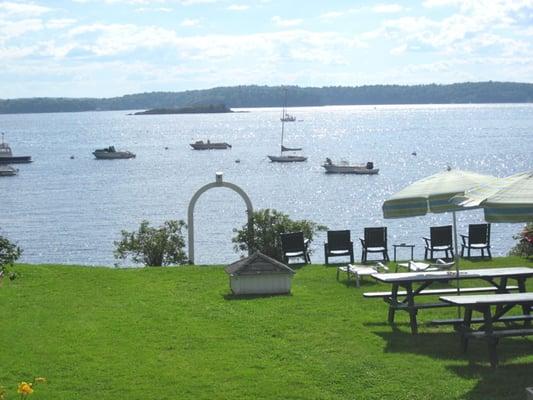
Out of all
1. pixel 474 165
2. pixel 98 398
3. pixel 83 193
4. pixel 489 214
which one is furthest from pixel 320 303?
pixel 474 165

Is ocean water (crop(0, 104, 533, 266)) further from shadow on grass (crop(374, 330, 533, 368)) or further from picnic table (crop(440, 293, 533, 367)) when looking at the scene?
picnic table (crop(440, 293, 533, 367))

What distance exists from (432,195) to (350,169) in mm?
73849

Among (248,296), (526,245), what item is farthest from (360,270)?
(526,245)

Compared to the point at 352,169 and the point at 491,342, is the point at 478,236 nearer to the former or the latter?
the point at 491,342

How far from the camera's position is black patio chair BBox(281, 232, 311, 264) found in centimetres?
1814

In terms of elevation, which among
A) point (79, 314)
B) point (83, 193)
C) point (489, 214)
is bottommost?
point (83, 193)

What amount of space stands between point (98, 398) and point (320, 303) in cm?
528

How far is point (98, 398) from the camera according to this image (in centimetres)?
877

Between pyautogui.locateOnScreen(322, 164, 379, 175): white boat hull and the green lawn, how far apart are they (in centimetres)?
7116

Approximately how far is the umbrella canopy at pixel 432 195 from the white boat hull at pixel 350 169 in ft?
239

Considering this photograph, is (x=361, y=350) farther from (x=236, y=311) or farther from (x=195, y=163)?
(x=195, y=163)

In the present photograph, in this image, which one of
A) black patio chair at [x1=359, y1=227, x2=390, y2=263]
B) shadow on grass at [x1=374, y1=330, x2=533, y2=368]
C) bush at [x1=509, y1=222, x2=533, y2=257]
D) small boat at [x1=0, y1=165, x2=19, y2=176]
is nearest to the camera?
shadow on grass at [x1=374, y1=330, x2=533, y2=368]

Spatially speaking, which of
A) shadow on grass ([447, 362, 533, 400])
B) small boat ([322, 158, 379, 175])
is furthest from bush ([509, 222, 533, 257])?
small boat ([322, 158, 379, 175])

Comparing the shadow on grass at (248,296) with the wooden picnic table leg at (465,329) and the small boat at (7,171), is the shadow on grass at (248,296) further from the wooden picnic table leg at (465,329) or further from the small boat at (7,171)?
the small boat at (7,171)
